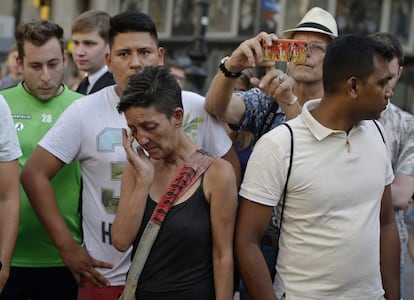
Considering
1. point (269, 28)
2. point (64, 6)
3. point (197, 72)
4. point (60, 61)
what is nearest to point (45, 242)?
point (60, 61)

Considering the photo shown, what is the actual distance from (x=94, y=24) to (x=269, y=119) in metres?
2.29

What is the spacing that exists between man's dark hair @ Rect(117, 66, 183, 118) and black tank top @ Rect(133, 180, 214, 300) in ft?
1.26

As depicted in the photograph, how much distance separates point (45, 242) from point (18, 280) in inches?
10.0

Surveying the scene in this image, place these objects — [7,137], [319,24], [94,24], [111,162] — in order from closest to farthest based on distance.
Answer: [7,137] → [111,162] → [319,24] → [94,24]

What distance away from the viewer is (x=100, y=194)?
3611mm

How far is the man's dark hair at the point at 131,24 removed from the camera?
146 inches

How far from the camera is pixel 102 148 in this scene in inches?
141

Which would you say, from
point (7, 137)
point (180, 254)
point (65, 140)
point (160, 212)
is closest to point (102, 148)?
point (65, 140)

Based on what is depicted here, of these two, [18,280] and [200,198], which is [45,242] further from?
[200,198]

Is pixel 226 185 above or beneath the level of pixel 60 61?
beneath

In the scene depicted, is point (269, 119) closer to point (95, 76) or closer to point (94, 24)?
point (95, 76)

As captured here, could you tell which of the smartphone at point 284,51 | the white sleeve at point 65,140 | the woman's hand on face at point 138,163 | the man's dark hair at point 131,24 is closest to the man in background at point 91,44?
the man's dark hair at point 131,24

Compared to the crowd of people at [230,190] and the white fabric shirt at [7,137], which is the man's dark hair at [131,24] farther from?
the white fabric shirt at [7,137]

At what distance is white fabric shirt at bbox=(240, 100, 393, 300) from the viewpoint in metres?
2.96
